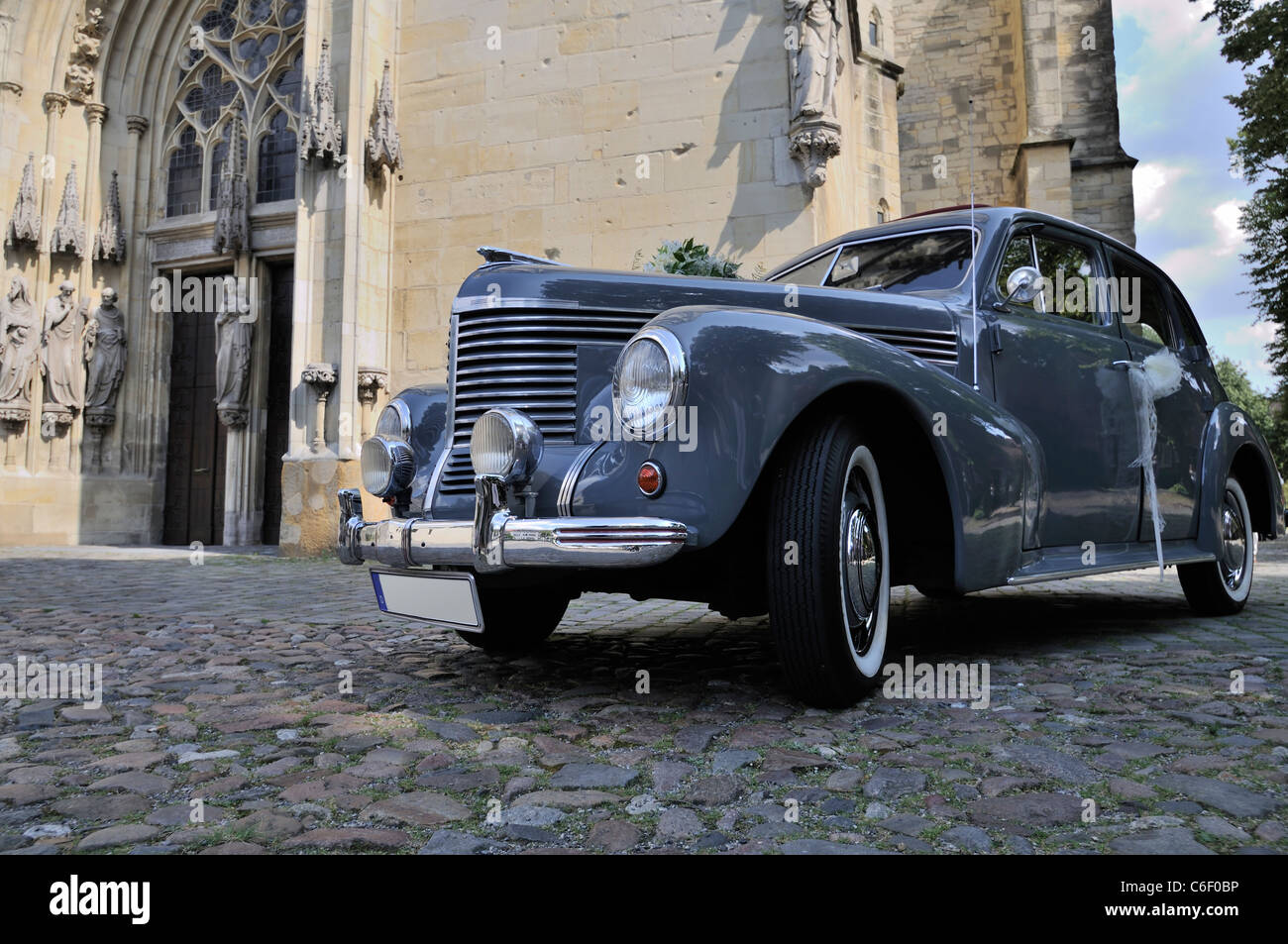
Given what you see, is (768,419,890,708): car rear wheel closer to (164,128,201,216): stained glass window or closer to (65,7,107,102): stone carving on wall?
(164,128,201,216): stained glass window

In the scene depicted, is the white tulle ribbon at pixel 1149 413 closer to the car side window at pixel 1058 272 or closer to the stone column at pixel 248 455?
the car side window at pixel 1058 272

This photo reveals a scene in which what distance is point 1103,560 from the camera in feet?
13.1

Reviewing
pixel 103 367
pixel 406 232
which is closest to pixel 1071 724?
pixel 406 232

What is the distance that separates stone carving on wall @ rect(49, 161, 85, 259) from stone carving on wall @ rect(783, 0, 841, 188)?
1100 centimetres

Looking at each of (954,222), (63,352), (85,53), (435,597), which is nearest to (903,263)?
(954,222)

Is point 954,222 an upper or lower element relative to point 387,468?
upper

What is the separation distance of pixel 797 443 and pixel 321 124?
1033 cm

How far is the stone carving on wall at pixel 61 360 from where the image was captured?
13.7m

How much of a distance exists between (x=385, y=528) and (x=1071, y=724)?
2209mm

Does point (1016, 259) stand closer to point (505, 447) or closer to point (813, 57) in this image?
point (505, 447)

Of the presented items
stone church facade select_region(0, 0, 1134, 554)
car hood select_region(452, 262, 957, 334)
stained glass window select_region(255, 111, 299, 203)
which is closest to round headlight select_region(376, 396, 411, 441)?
car hood select_region(452, 262, 957, 334)

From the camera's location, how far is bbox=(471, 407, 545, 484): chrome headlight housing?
271 cm

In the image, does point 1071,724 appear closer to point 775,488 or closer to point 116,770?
point 775,488

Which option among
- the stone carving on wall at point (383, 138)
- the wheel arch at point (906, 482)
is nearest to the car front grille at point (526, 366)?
the wheel arch at point (906, 482)
